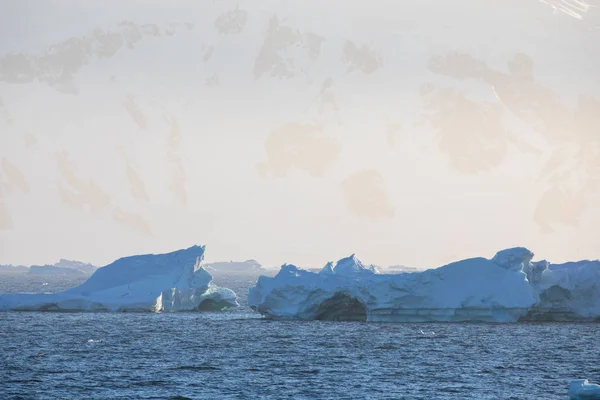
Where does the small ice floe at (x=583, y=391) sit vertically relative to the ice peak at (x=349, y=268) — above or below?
below

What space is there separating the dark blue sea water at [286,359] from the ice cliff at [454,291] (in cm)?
114

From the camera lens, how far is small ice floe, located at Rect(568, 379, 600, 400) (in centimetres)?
3725

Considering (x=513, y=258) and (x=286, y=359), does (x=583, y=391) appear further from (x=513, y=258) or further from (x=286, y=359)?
(x=513, y=258)

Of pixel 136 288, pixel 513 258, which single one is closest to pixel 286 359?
pixel 513 258

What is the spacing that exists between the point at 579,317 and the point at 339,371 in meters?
27.2

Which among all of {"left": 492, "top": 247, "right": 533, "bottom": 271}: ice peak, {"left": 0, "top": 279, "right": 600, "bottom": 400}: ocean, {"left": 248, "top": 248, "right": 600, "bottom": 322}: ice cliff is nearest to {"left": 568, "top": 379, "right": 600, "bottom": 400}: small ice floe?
{"left": 0, "top": 279, "right": 600, "bottom": 400}: ocean

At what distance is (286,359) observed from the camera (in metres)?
53.2

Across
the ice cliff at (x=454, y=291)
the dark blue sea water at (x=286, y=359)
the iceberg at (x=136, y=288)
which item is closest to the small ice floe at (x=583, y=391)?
the dark blue sea water at (x=286, y=359)

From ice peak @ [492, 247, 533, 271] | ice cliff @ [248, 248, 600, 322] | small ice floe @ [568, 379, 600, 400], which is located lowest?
small ice floe @ [568, 379, 600, 400]

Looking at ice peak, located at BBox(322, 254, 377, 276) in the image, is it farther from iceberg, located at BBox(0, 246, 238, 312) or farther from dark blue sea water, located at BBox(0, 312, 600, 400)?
iceberg, located at BBox(0, 246, 238, 312)

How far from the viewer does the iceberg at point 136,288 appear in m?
79.6

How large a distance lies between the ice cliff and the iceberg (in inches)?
409

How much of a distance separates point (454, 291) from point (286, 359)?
16.8 metres

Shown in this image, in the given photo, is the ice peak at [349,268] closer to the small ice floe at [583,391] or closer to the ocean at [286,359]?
the ocean at [286,359]
